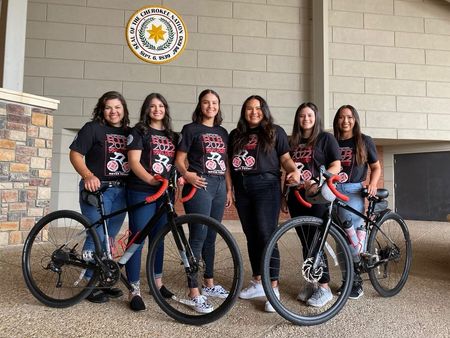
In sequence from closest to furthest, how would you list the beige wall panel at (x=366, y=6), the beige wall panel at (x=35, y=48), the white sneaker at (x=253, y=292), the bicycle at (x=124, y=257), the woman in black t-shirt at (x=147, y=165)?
the bicycle at (x=124, y=257) → the woman in black t-shirt at (x=147, y=165) → the white sneaker at (x=253, y=292) → the beige wall panel at (x=35, y=48) → the beige wall panel at (x=366, y=6)

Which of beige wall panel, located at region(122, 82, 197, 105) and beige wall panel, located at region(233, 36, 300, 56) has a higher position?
beige wall panel, located at region(233, 36, 300, 56)

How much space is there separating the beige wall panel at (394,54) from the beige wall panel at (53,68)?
530 centimetres

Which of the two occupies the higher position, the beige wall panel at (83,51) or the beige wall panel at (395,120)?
the beige wall panel at (83,51)

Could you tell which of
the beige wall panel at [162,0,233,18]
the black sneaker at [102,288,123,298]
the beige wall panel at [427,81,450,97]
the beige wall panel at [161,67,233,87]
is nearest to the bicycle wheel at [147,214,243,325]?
the black sneaker at [102,288,123,298]

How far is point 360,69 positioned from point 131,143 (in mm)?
5908

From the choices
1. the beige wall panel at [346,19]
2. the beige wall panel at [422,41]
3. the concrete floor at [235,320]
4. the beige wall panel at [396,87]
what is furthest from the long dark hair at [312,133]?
the beige wall panel at [422,41]

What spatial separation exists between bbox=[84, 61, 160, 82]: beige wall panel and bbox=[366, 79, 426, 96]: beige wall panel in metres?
4.01

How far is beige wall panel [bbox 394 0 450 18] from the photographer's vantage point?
717 centimetres

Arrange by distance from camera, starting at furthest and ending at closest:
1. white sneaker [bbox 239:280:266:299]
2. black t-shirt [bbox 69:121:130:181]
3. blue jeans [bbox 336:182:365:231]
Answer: blue jeans [bbox 336:182:365:231] < white sneaker [bbox 239:280:266:299] < black t-shirt [bbox 69:121:130:181]

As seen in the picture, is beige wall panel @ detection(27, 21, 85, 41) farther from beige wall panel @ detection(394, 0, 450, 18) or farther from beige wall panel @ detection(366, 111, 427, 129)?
beige wall panel @ detection(394, 0, 450, 18)

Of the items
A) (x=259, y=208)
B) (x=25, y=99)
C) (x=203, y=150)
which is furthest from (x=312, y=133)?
(x=25, y=99)

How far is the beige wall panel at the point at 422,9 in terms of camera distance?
717cm

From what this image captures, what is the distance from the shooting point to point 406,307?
231 centimetres

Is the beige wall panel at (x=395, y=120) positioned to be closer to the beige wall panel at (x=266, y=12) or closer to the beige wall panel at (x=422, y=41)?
the beige wall panel at (x=422, y=41)
